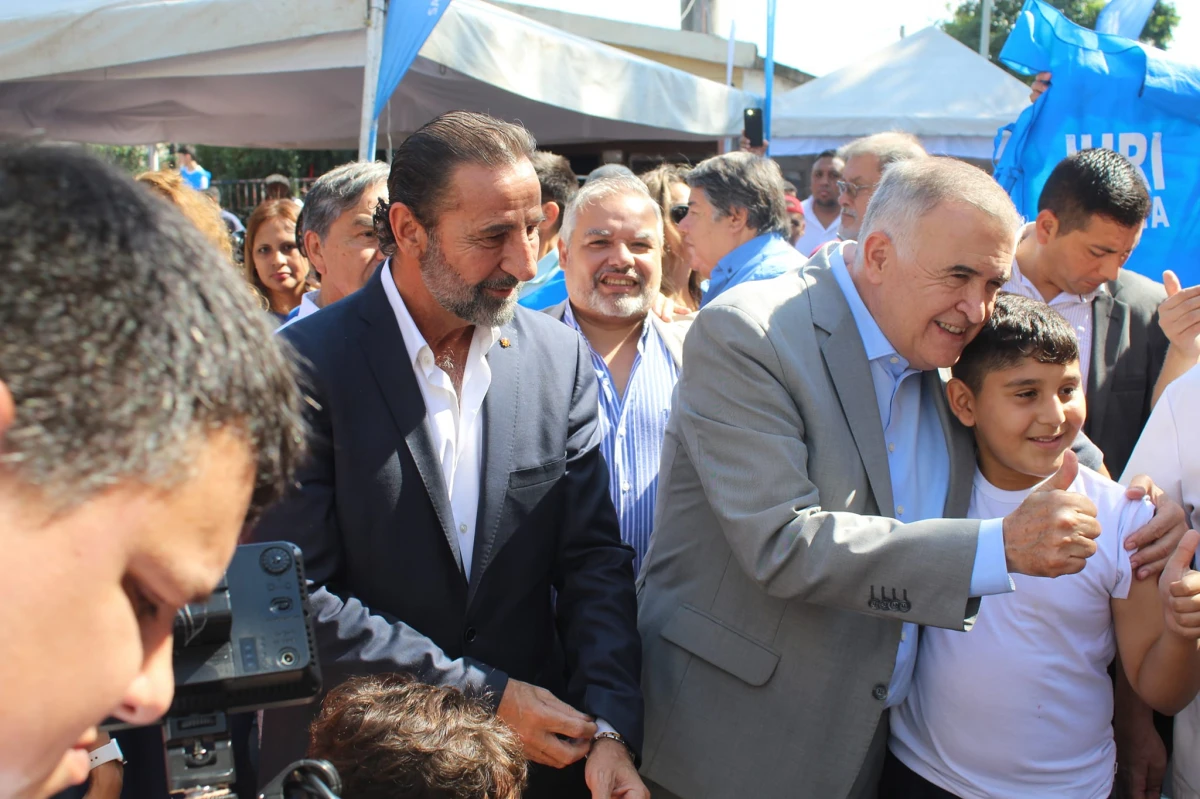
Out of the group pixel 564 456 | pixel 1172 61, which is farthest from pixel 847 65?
pixel 564 456

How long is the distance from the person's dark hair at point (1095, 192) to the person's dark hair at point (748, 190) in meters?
1.23

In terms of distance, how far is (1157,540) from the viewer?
2160 millimetres

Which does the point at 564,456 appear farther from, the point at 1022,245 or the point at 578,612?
the point at 1022,245

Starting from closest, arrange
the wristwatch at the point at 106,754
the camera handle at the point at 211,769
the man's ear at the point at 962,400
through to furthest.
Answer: the camera handle at the point at 211,769
the wristwatch at the point at 106,754
the man's ear at the point at 962,400

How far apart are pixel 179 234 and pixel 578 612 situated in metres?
1.77

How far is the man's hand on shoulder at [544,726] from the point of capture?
2.06m

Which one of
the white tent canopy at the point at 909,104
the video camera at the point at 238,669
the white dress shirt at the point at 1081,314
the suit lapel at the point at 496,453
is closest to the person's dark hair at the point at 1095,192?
the white dress shirt at the point at 1081,314

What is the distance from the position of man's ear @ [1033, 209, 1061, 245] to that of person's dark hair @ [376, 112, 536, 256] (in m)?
2.05

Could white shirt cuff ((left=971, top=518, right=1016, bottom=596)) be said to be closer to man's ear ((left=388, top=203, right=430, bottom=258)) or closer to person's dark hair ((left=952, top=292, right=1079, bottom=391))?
person's dark hair ((left=952, top=292, right=1079, bottom=391))

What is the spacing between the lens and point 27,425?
1.86 feet

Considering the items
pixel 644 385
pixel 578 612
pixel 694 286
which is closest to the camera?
pixel 578 612

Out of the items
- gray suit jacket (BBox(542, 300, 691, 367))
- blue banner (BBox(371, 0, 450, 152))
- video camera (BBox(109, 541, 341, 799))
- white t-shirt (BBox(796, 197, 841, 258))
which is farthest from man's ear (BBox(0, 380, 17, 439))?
white t-shirt (BBox(796, 197, 841, 258))

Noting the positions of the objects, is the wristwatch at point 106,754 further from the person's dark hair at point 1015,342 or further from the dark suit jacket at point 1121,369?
the dark suit jacket at point 1121,369

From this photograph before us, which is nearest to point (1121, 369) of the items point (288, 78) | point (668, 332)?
point (668, 332)
